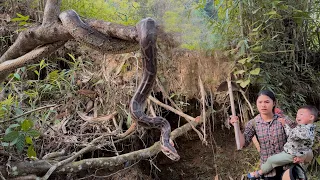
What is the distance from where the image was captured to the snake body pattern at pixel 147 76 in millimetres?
1598

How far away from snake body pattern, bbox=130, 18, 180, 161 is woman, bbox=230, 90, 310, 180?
2.07ft

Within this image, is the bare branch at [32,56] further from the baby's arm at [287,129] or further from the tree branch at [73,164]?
the baby's arm at [287,129]

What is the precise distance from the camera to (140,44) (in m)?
1.62

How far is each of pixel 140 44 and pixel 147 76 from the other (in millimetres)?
291

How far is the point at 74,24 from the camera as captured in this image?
75.4 inches

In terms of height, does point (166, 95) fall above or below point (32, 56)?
below

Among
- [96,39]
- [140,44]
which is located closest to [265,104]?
[140,44]

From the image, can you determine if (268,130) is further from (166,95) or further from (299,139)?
(166,95)

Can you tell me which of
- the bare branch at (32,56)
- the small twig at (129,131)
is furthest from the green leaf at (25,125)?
the small twig at (129,131)

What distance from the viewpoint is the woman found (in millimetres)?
2484

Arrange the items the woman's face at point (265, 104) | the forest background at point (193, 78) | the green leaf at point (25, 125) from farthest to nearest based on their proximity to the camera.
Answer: the forest background at point (193, 78)
the green leaf at point (25, 125)
the woman's face at point (265, 104)

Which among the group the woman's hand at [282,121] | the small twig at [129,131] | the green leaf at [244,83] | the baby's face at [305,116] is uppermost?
the green leaf at [244,83]

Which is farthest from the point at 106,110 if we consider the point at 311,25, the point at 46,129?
the point at 311,25

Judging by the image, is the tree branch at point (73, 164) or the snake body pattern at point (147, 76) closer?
the snake body pattern at point (147, 76)
